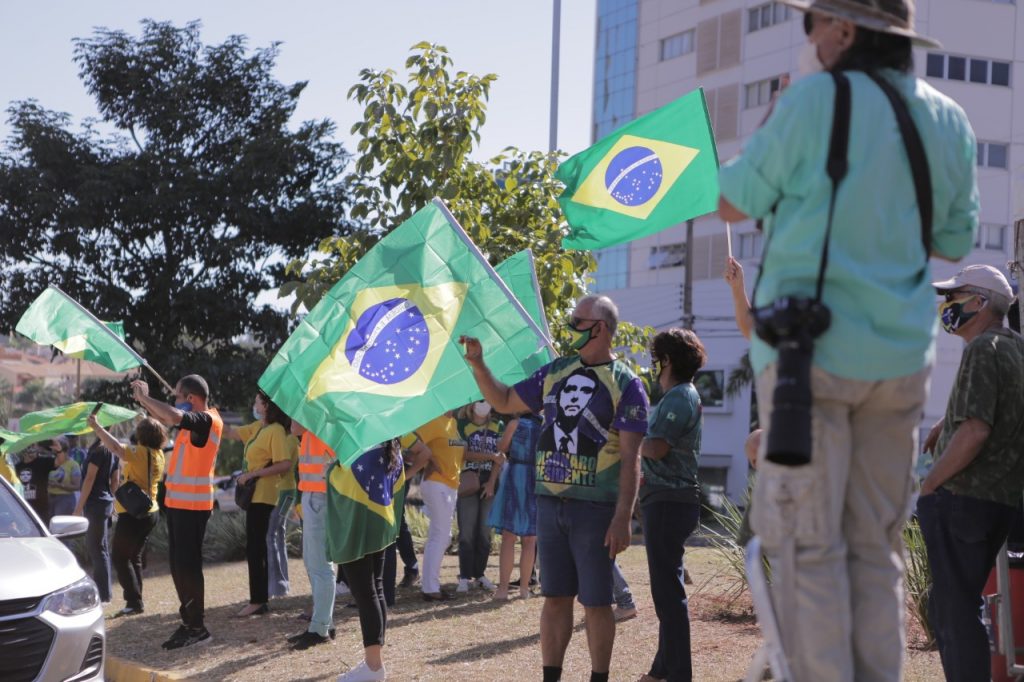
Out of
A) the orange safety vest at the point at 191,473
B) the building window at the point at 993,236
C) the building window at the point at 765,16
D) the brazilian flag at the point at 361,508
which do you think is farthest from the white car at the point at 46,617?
the building window at the point at 765,16

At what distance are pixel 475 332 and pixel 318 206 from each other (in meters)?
21.8

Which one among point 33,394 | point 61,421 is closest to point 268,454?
point 61,421

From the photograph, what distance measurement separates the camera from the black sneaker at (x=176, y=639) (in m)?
9.98

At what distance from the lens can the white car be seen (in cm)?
675

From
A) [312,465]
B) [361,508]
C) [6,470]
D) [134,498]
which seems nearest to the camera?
[361,508]

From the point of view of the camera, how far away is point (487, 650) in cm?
911

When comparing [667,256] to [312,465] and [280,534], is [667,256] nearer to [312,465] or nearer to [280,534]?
[280,534]

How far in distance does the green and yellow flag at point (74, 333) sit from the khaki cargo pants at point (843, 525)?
26.4 feet

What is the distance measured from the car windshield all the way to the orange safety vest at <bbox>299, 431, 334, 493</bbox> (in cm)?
276

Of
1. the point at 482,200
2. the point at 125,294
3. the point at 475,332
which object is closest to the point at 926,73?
the point at 125,294

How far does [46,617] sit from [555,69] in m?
17.9

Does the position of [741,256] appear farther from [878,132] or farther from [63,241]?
[878,132]

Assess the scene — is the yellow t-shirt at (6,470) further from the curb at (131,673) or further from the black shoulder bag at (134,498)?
the curb at (131,673)

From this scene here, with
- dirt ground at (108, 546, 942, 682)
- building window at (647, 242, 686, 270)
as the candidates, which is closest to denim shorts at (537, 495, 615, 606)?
dirt ground at (108, 546, 942, 682)
